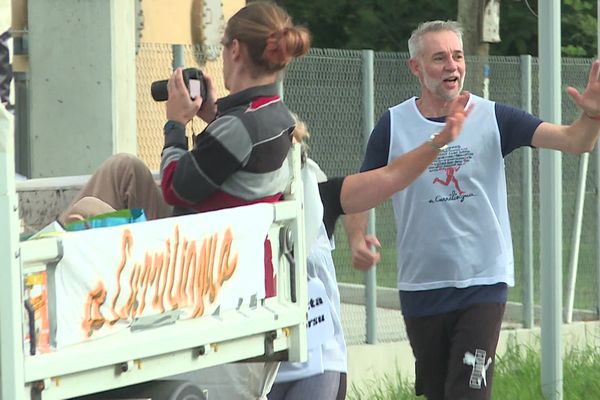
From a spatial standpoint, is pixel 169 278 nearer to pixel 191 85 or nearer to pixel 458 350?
pixel 191 85

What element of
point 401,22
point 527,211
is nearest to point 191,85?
point 527,211

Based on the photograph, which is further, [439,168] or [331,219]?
[439,168]

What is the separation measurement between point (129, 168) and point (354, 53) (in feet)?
19.9

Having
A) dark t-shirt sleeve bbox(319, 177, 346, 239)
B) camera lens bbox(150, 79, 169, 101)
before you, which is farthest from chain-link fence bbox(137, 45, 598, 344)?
camera lens bbox(150, 79, 169, 101)

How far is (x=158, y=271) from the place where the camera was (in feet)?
15.4

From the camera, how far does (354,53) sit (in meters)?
11.3

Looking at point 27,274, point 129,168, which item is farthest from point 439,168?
point 27,274

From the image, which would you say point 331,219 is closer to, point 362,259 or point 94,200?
point 362,259

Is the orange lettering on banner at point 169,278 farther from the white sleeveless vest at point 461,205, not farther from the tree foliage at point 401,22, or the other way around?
the tree foliage at point 401,22

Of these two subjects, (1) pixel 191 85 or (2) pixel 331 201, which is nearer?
(1) pixel 191 85

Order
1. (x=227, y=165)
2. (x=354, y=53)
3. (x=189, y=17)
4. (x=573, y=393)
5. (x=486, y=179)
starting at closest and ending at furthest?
(x=227, y=165) < (x=486, y=179) < (x=573, y=393) < (x=354, y=53) < (x=189, y=17)

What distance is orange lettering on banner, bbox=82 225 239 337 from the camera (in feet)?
14.8

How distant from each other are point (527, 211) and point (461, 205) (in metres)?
5.84

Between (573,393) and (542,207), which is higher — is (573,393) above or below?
below
